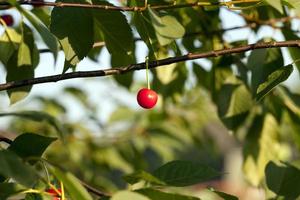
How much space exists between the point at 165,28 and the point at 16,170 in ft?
1.24

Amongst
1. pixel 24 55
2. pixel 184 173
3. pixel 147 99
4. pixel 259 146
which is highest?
pixel 24 55

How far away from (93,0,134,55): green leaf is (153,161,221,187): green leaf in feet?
1.13

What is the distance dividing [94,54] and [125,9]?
0.74 metres

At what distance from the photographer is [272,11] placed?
196 cm

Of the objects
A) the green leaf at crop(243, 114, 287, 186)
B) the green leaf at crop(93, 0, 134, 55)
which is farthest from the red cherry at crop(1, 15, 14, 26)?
the green leaf at crop(243, 114, 287, 186)

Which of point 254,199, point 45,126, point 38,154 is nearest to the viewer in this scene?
point 38,154

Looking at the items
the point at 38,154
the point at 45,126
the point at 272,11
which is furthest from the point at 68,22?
the point at 45,126

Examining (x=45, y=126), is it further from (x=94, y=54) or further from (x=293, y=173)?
(x=293, y=173)

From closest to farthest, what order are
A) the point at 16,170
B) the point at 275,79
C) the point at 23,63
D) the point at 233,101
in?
the point at 16,170 < the point at 275,79 < the point at 23,63 < the point at 233,101

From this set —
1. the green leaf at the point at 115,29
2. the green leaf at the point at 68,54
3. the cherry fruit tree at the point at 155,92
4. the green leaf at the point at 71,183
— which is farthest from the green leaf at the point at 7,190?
the green leaf at the point at 115,29

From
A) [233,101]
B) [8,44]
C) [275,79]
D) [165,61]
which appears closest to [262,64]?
[233,101]

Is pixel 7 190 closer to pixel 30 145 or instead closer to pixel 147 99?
pixel 30 145

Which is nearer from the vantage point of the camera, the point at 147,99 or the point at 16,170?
the point at 16,170

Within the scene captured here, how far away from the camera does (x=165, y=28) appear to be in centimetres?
116
